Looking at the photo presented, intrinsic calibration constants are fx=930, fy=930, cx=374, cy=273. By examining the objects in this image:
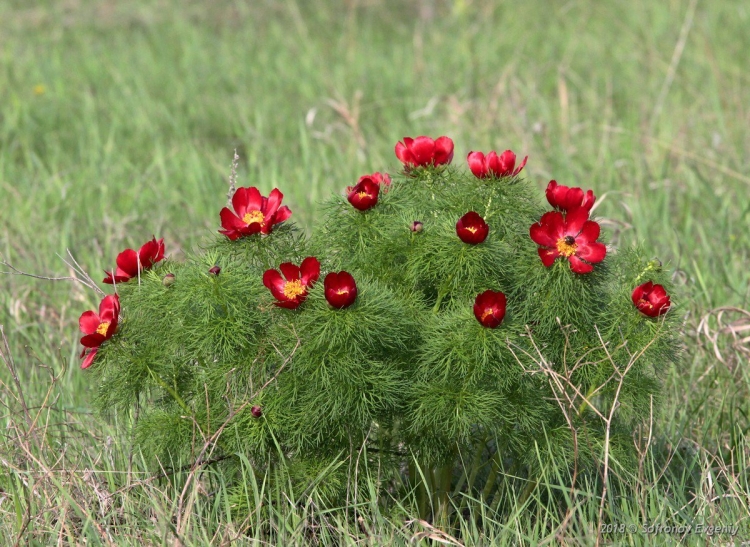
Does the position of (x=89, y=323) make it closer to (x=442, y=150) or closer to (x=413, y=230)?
(x=413, y=230)

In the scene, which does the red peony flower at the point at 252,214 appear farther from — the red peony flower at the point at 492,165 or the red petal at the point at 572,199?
the red petal at the point at 572,199

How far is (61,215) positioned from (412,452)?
2538mm

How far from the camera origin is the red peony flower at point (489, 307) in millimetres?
1799

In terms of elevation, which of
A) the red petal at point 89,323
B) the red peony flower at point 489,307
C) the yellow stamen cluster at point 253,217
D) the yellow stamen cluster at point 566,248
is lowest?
the red petal at point 89,323

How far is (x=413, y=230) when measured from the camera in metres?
1.89

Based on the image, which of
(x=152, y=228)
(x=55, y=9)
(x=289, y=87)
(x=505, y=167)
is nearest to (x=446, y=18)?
(x=289, y=87)

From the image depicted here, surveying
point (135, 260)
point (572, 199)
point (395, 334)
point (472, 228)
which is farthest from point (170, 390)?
point (572, 199)

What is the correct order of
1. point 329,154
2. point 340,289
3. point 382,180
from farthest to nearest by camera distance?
1. point 329,154
2. point 382,180
3. point 340,289

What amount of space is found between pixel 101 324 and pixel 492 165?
0.89 meters

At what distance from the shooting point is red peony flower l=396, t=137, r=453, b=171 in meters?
2.06

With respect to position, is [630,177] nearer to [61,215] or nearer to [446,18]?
[61,215]

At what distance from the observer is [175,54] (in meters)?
6.01

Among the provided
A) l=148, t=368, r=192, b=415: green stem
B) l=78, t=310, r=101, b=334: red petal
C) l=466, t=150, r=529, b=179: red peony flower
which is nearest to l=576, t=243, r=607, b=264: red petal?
l=466, t=150, r=529, b=179: red peony flower

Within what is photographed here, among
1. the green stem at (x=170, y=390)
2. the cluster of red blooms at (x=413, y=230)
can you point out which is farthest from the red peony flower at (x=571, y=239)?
the green stem at (x=170, y=390)
